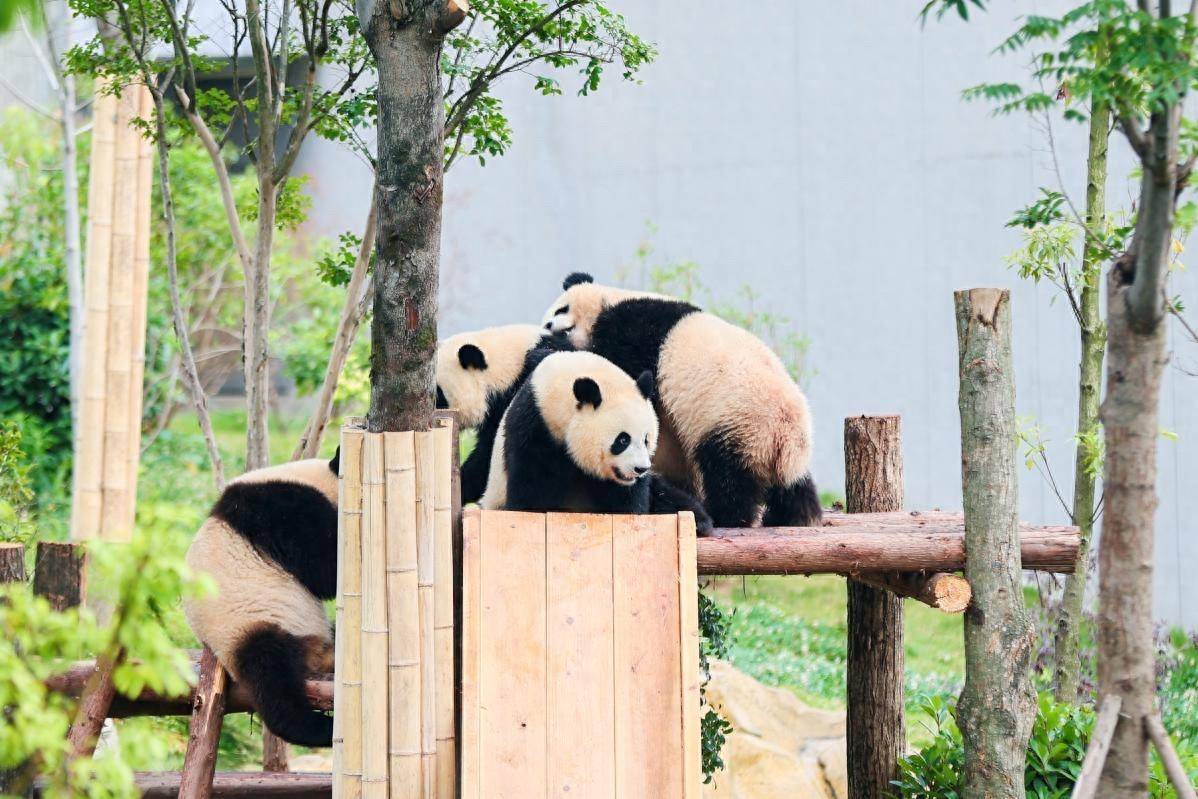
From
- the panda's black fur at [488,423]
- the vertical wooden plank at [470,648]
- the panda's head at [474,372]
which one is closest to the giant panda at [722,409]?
the panda's black fur at [488,423]

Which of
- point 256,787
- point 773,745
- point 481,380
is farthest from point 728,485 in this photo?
point 773,745

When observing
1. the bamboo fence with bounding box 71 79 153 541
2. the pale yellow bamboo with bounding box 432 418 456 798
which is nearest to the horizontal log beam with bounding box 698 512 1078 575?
the pale yellow bamboo with bounding box 432 418 456 798

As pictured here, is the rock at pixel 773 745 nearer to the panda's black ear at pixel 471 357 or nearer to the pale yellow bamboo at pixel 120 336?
the panda's black ear at pixel 471 357

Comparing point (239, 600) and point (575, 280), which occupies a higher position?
point (575, 280)

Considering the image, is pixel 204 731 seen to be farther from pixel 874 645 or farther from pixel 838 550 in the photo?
pixel 874 645

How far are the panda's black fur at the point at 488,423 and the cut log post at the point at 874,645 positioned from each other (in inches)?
50.7

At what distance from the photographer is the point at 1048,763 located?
161 inches

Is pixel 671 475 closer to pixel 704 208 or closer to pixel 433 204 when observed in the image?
pixel 433 204

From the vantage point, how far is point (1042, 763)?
13.4 feet

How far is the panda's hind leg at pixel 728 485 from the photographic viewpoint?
13.4 feet

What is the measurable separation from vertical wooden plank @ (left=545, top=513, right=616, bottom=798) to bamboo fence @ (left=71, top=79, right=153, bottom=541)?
293 centimetres

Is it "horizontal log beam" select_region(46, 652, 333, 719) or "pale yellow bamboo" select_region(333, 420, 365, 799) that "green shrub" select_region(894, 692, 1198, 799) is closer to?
"pale yellow bamboo" select_region(333, 420, 365, 799)

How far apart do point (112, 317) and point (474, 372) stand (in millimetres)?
2254

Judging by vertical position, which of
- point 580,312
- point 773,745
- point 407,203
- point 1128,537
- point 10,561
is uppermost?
point 407,203
